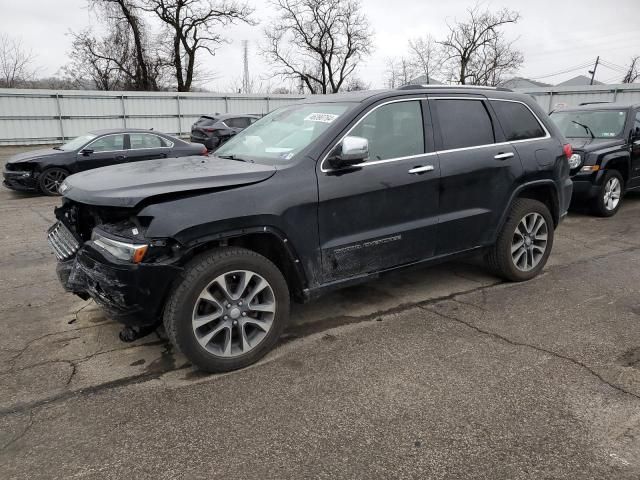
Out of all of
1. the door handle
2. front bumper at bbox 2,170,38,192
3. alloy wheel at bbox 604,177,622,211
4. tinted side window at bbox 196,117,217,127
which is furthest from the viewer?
tinted side window at bbox 196,117,217,127

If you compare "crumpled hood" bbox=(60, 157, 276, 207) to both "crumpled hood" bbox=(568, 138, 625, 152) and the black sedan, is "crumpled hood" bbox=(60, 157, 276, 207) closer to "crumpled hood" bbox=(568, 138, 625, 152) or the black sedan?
"crumpled hood" bbox=(568, 138, 625, 152)

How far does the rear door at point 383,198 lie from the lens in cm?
359

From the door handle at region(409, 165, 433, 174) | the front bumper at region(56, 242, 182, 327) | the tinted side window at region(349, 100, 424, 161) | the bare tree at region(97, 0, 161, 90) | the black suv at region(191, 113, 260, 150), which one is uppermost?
the bare tree at region(97, 0, 161, 90)

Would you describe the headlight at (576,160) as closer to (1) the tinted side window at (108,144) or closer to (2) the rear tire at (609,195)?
(2) the rear tire at (609,195)

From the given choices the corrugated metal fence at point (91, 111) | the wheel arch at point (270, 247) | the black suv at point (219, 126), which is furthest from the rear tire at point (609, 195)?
the corrugated metal fence at point (91, 111)

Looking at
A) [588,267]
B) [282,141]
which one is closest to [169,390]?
[282,141]

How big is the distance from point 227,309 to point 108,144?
30.5ft

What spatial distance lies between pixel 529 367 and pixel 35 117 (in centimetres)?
2369

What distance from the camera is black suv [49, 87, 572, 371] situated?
303 cm

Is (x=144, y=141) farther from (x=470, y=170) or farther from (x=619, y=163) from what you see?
(x=619, y=163)

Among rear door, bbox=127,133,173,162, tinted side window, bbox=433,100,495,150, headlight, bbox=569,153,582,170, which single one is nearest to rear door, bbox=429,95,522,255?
tinted side window, bbox=433,100,495,150

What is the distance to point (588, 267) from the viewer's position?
18.2ft

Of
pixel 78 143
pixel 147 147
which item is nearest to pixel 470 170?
pixel 147 147

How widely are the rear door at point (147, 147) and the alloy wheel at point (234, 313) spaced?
350 inches
